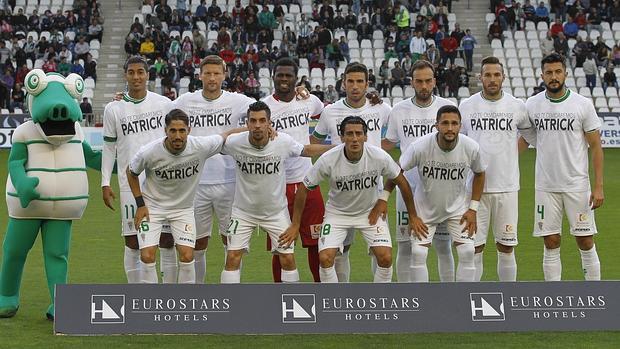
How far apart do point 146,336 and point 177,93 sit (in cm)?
2388

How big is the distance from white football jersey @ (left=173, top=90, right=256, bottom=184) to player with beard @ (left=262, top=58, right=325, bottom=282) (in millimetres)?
320

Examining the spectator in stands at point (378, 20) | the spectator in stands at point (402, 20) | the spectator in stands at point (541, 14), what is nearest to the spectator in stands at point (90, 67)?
the spectator in stands at point (378, 20)

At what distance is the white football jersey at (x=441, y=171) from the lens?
30.7 ft

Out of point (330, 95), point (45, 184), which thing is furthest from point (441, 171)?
point (330, 95)

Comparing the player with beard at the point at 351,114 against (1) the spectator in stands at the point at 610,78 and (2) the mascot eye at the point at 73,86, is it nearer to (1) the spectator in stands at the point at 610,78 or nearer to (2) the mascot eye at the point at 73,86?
(2) the mascot eye at the point at 73,86

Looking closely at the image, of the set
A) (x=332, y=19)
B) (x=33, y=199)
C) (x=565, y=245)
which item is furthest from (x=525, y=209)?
(x=332, y=19)

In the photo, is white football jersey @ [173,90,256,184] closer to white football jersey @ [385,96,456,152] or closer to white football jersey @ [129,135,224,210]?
white football jersey @ [129,135,224,210]

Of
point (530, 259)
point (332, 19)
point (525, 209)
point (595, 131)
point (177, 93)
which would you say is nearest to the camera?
point (595, 131)

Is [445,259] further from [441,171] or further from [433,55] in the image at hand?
[433,55]

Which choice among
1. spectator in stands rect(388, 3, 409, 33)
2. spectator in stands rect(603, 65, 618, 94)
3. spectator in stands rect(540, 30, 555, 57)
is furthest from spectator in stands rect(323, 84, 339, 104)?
spectator in stands rect(603, 65, 618, 94)

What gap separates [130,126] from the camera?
998 centimetres

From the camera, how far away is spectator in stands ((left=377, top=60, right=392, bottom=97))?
1282 inches

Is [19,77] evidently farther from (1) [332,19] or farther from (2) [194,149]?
(2) [194,149]

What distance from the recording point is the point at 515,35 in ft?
118
